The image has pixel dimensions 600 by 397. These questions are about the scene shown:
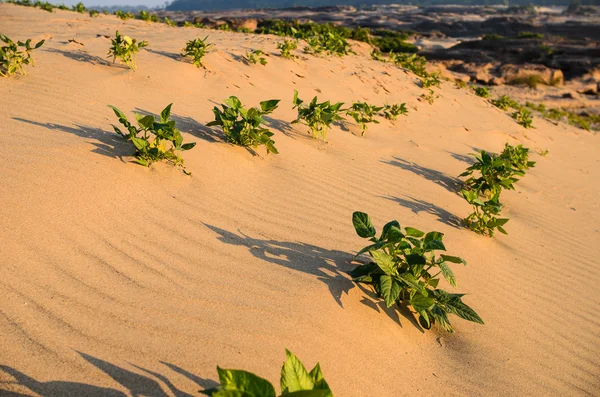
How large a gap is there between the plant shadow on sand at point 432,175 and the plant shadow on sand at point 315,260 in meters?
2.43

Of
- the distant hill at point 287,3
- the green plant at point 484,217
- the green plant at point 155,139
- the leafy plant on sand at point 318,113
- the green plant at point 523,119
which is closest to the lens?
the green plant at point 155,139

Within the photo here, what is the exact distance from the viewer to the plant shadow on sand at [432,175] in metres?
4.79

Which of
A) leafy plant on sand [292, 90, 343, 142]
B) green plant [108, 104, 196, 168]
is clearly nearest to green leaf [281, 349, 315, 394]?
green plant [108, 104, 196, 168]

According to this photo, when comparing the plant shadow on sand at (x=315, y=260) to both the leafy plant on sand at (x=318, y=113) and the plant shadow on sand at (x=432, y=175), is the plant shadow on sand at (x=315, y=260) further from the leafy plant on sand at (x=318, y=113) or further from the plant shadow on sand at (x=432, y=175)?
the leafy plant on sand at (x=318, y=113)

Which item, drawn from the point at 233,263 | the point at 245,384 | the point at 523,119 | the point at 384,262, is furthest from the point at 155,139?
the point at 523,119

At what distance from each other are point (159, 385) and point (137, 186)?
1724 millimetres

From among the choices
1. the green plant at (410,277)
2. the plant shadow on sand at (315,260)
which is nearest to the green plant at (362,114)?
the plant shadow on sand at (315,260)

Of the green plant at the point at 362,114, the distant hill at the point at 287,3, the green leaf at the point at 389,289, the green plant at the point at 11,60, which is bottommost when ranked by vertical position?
the green leaf at the point at 389,289

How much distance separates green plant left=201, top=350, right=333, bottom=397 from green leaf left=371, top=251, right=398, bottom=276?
920 millimetres

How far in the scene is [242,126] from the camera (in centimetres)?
402

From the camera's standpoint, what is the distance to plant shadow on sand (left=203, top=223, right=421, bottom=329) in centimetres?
233

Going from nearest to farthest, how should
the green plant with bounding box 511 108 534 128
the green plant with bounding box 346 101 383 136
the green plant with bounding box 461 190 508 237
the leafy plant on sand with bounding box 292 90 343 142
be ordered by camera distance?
the green plant with bounding box 461 190 508 237, the leafy plant on sand with bounding box 292 90 343 142, the green plant with bounding box 346 101 383 136, the green plant with bounding box 511 108 534 128

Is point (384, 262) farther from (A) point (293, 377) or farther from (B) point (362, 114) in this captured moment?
(B) point (362, 114)

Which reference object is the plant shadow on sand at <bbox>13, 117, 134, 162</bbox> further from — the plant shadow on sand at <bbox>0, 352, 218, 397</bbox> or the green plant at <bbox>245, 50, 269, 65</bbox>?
the green plant at <bbox>245, 50, 269, 65</bbox>
